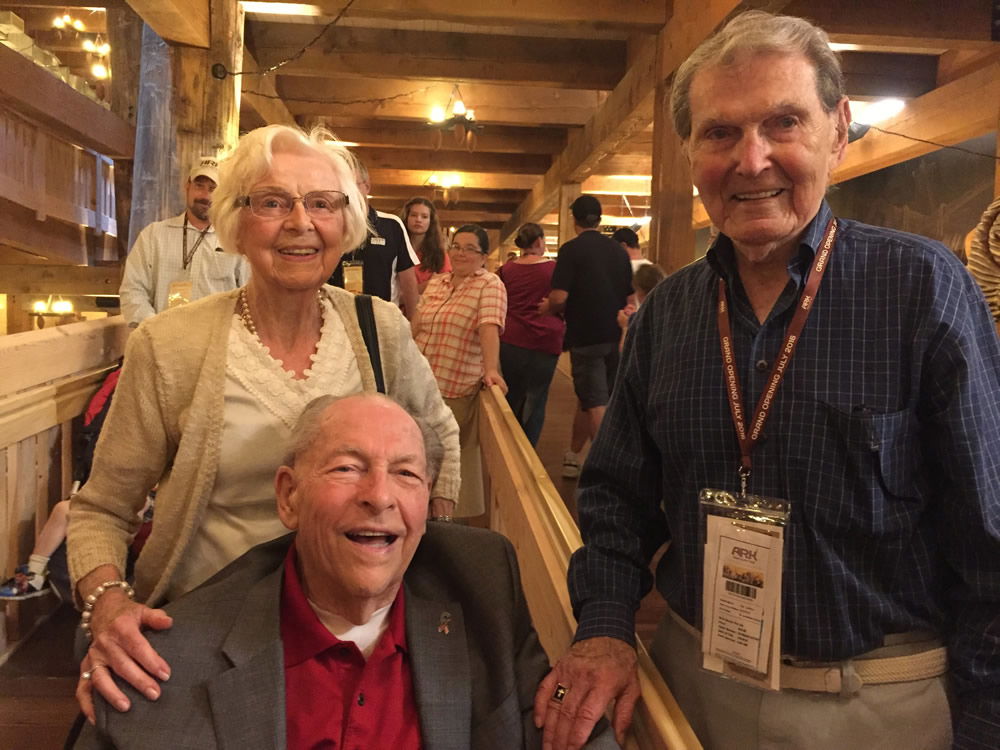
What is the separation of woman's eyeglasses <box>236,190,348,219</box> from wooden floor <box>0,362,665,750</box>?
1850 mm

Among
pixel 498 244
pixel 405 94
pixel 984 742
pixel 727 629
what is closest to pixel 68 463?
pixel 727 629

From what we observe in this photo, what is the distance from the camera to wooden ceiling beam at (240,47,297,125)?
605 centimetres

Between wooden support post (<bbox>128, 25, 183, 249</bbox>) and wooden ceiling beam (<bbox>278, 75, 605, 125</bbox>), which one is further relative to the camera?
wooden ceiling beam (<bbox>278, 75, 605, 125</bbox>)

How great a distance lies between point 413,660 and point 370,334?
0.69 meters

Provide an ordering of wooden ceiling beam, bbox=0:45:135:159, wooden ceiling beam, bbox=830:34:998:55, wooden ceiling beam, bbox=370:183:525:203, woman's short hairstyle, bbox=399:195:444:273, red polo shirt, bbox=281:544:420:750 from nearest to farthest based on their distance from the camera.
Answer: red polo shirt, bbox=281:544:420:750, wooden ceiling beam, bbox=830:34:998:55, woman's short hairstyle, bbox=399:195:444:273, wooden ceiling beam, bbox=0:45:135:159, wooden ceiling beam, bbox=370:183:525:203

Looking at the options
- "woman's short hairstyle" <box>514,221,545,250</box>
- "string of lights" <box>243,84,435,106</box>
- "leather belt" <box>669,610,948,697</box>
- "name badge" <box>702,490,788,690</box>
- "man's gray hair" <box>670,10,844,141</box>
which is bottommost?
"leather belt" <box>669,610,948,697</box>

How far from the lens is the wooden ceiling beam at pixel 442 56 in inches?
243

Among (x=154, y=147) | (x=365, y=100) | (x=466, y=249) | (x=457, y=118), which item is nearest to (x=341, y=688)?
(x=466, y=249)

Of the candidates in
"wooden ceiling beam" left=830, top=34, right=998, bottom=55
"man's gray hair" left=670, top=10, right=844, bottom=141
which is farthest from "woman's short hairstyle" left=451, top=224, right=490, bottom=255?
"man's gray hair" left=670, top=10, right=844, bottom=141

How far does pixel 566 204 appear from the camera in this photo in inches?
371

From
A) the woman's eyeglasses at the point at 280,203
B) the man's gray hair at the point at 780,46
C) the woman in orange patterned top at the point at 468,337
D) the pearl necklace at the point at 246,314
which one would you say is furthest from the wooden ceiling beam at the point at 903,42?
the pearl necklace at the point at 246,314

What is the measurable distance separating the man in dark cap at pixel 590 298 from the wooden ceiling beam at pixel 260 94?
2310mm

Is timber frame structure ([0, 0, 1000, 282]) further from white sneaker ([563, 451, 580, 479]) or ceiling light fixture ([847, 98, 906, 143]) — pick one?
white sneaker ([563, 451, 580, 479])

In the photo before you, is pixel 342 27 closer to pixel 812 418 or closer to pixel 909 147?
pixel 909 147
